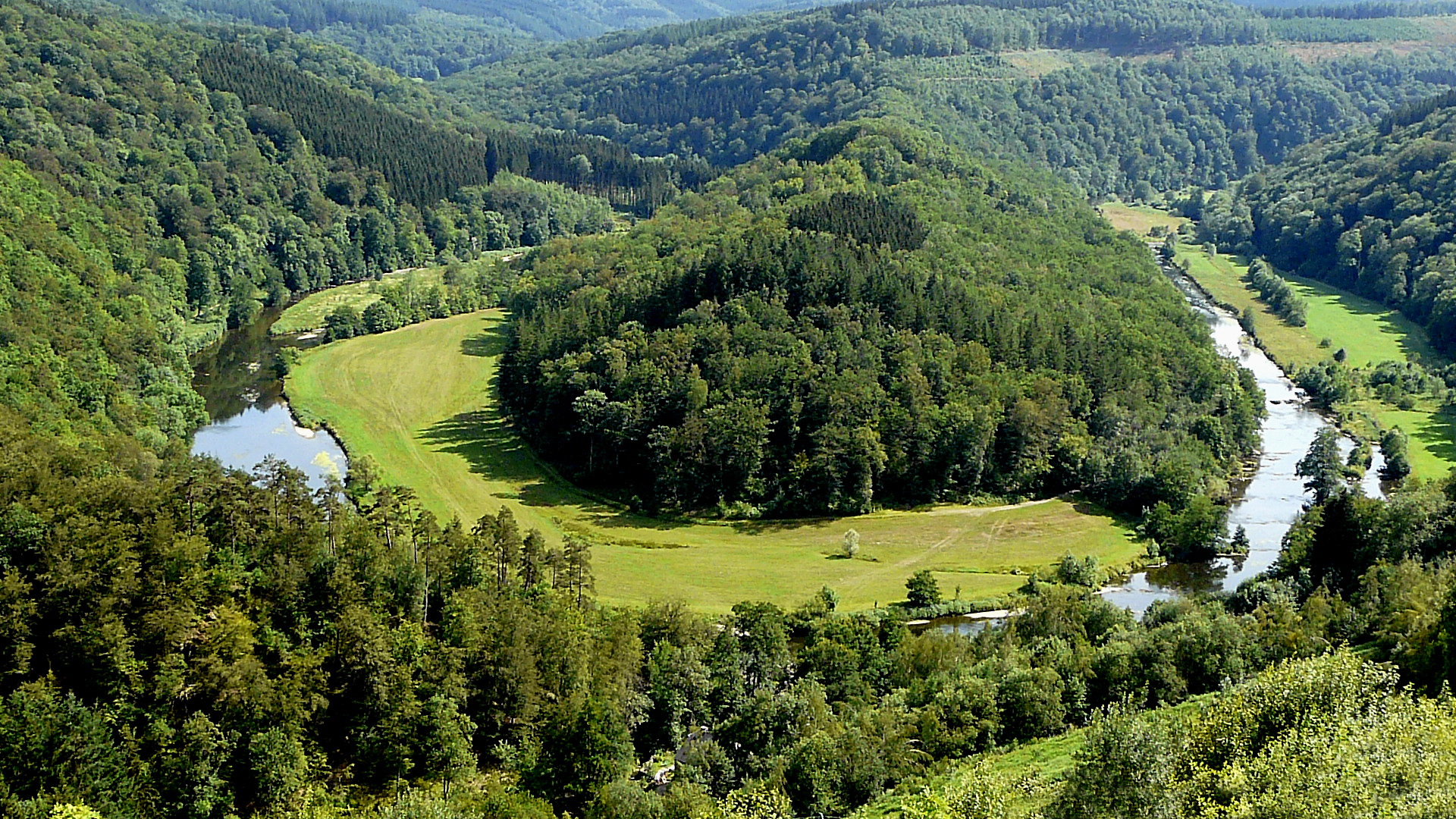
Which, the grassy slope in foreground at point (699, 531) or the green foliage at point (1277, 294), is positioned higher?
the green foliage at point (1277, 294)

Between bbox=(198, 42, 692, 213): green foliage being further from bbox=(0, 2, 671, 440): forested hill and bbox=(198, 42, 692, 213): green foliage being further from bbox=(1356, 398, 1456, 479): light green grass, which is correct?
bbox=(1356, 398, 1456, 479): light green grass

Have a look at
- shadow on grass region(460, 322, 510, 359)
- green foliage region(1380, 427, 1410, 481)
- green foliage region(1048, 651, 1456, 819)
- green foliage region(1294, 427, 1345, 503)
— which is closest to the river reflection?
green foliage region(1380, 427, 1410, 481)

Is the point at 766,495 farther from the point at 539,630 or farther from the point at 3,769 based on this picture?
the point at 3,769

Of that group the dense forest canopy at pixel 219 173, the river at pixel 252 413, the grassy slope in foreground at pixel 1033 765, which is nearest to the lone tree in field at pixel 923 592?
the grassy slope in foreground at pixel 1033 765

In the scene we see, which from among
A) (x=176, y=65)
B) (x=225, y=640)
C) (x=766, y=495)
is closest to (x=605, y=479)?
(x=766, y=495)

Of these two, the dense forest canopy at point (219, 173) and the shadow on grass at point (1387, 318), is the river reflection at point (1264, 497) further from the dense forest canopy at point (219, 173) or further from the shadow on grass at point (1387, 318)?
the dense forest canopy at point (219, 173)

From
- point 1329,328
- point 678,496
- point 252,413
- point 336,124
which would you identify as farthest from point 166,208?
point 1329,328
